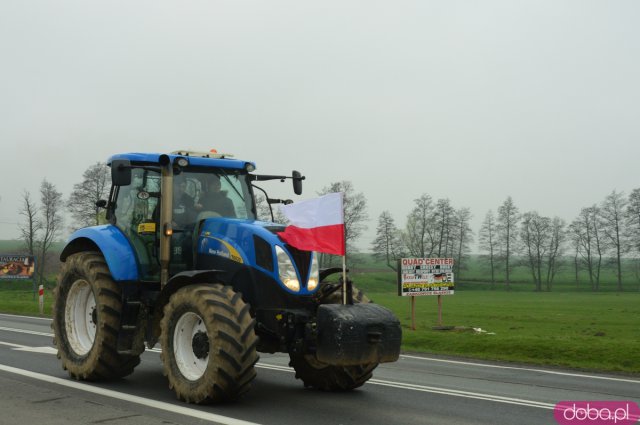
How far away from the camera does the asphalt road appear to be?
23.5ft

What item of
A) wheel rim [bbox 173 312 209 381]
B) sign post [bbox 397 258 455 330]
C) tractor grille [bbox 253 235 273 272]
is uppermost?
tractor grille [bbox 253 235 273 272]

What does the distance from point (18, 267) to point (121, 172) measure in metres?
41.8

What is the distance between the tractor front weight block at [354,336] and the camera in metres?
7.38

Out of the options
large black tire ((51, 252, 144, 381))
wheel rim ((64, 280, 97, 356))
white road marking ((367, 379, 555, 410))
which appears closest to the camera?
white road marking ((367, 379, 555, 410))

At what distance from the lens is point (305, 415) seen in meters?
7.39

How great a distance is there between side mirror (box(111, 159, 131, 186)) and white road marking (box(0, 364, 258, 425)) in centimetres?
269

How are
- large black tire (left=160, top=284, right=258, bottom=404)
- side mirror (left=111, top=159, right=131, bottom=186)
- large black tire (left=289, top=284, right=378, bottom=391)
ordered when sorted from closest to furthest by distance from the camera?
1. large black tire (left=160, top=284, right=258, bottom=404)
2. large black tire (left=289, top=284, right=378, bottom=391)
3. side mirror (left=111, top=159, right=131, bottom=186)

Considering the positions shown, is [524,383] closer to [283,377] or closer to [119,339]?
[283,377]

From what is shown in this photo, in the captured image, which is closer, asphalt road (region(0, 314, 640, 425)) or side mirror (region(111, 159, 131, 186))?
asphalt road (region(0, 314, 640, 425))

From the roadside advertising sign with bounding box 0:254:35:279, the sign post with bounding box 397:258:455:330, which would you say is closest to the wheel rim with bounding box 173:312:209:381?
the sign post with bounding box 397:258:455:330

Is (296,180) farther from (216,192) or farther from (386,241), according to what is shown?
(386,241)

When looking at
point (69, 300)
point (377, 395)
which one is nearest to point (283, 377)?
point (377, 395)

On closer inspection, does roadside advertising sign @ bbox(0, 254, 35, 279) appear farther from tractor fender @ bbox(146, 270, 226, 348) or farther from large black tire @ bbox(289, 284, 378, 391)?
large black tire @ bbox(289, 284, 378, 391)

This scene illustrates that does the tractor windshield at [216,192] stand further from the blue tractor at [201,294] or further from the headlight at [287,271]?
the headlight at [287,271]
